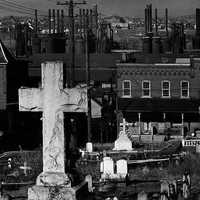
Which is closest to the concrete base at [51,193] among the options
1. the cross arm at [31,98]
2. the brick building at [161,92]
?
the cross arm at [31,98]

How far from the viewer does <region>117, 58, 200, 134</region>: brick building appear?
40.2 metres

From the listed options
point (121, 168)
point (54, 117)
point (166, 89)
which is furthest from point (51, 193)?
point (166, 89)

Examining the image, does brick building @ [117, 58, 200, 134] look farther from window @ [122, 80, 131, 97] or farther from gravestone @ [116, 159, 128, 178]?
gravestone @ [116, 159, 128, 178]

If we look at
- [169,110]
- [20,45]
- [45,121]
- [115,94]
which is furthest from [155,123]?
[45,121]

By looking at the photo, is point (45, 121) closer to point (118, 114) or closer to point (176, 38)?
point (118, 114)

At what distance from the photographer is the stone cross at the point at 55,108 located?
35.5 feet

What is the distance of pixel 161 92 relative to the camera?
136 feet

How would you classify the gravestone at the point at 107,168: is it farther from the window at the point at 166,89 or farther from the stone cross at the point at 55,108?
the window at the point at 166,89

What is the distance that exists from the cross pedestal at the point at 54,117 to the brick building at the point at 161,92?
2905cm

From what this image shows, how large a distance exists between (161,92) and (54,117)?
30.7 m

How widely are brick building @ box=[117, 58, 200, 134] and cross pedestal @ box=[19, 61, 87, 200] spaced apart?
95.3 ft

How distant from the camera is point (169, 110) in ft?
130

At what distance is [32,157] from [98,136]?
47.7 feet

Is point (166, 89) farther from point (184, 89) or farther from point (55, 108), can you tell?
point (55, 108)
